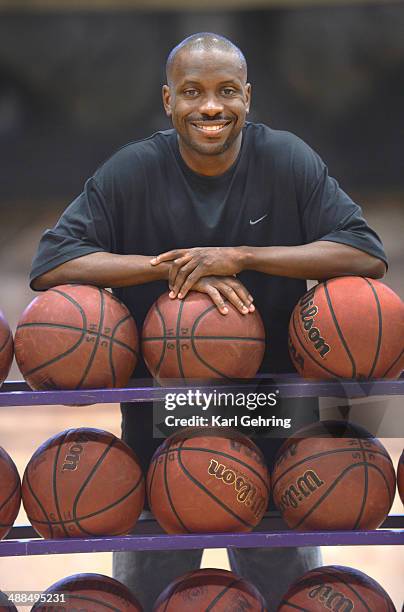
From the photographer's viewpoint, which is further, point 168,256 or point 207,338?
point 168,256

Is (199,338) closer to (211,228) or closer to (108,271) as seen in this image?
(108,271)

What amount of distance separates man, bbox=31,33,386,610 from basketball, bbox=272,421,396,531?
41 cm

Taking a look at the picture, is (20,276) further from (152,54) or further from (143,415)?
(143,415)

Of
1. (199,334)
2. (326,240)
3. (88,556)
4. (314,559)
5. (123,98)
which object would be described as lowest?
(88,556)

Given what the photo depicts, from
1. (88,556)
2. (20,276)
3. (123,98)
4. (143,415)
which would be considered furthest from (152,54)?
(143,415)

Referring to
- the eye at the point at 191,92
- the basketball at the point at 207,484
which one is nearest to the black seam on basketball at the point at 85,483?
the basketball at the point at 207,484

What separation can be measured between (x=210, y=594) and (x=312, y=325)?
0.84 m

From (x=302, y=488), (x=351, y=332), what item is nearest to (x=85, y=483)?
(x=302, y=488)

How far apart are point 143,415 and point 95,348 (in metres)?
0.57

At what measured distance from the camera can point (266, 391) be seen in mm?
2848

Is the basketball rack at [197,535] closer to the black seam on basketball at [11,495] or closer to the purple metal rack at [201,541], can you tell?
the purple metal rack at [201,541]

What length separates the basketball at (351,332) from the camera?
279 centimetres

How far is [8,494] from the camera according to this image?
2.90 meters

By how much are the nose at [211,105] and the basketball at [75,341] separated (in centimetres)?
65
